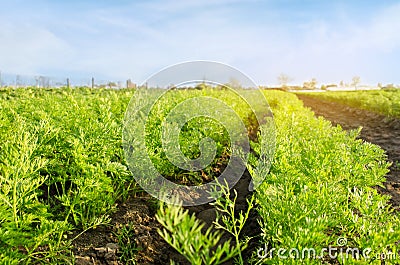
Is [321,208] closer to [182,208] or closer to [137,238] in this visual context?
[182,208]

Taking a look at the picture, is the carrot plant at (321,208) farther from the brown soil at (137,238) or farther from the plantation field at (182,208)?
the brown soil at (137,238)

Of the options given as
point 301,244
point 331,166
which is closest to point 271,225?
point 301,244

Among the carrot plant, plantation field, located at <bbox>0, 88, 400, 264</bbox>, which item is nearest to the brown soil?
plantation field, located at <bbox>0, 88, 400, 264</bbox>

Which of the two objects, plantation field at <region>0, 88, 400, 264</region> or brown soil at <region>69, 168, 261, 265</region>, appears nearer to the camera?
plantation field at <region>0, 88, 400, 264</region>

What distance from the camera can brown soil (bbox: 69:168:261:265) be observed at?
3.48 m

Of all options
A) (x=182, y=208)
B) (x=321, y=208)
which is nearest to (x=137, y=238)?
(x=182, y=208)

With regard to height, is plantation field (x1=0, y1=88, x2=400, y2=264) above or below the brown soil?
above

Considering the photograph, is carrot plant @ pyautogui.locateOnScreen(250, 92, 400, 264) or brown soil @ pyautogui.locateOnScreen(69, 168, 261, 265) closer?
carrot plant @ pyautogui.locateOnScreen(250, 92, 400, 264)

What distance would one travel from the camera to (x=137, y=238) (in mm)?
3812

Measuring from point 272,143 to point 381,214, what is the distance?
5.81 feet

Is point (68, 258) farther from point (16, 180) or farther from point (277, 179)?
point (277, 179)

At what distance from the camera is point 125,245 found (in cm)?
371

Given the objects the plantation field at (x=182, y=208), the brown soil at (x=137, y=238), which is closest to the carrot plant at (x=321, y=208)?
the plantation field at (x=182, y=208)

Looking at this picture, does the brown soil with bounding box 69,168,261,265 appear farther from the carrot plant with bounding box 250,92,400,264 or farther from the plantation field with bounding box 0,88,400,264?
the carrot plant with bounding box 250,92,400,264
